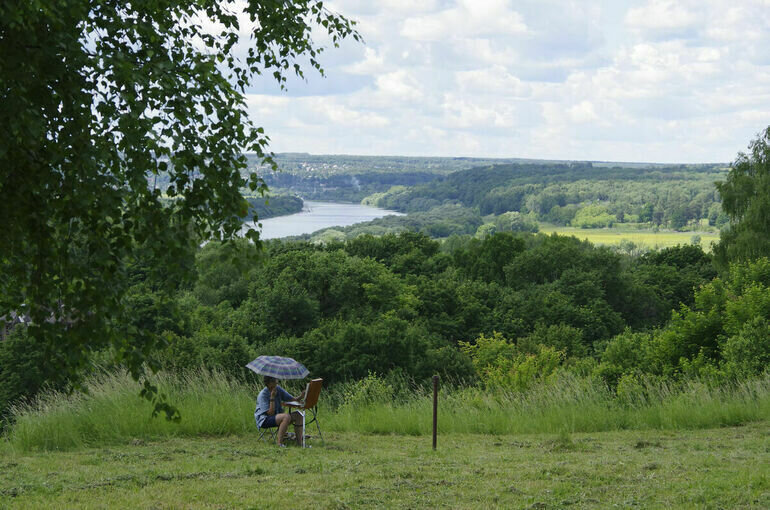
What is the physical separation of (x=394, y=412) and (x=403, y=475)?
15.2 feet

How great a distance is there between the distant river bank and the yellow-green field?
118 feet

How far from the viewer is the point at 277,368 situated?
10.3 metres

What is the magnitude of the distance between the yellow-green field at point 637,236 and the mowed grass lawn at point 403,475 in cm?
9865

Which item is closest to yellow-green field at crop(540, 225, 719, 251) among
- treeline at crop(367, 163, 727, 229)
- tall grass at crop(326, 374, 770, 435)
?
treeline at crop(367, 163, 727, 229)

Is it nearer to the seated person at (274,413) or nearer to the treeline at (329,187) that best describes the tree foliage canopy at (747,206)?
the seated person at (274,413)

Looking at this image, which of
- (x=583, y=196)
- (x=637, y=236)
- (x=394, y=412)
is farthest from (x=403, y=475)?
(x=583, y=196)

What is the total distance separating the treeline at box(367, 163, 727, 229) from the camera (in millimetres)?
136125

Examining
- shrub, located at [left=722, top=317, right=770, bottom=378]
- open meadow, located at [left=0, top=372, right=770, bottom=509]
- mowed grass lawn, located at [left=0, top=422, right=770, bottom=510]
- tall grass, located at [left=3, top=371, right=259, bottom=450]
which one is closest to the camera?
mowed grass lawn, located at [left=0, top=422, right=770, bottom=510]

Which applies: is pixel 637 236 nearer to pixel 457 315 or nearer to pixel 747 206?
pixel 747 206

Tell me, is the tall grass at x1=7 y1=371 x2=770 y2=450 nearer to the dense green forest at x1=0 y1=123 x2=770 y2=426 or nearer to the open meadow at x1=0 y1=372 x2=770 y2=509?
the open meadow at x1=0 y1=372 x2=770 y2=509

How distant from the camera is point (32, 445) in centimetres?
954

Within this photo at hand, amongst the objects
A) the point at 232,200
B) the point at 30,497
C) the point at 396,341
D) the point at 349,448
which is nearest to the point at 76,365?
the point at 232,200

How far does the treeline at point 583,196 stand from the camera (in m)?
136

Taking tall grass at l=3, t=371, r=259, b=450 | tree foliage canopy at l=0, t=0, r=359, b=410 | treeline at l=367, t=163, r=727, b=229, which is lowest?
treeline at l=367, t=163, r=727, b=229
